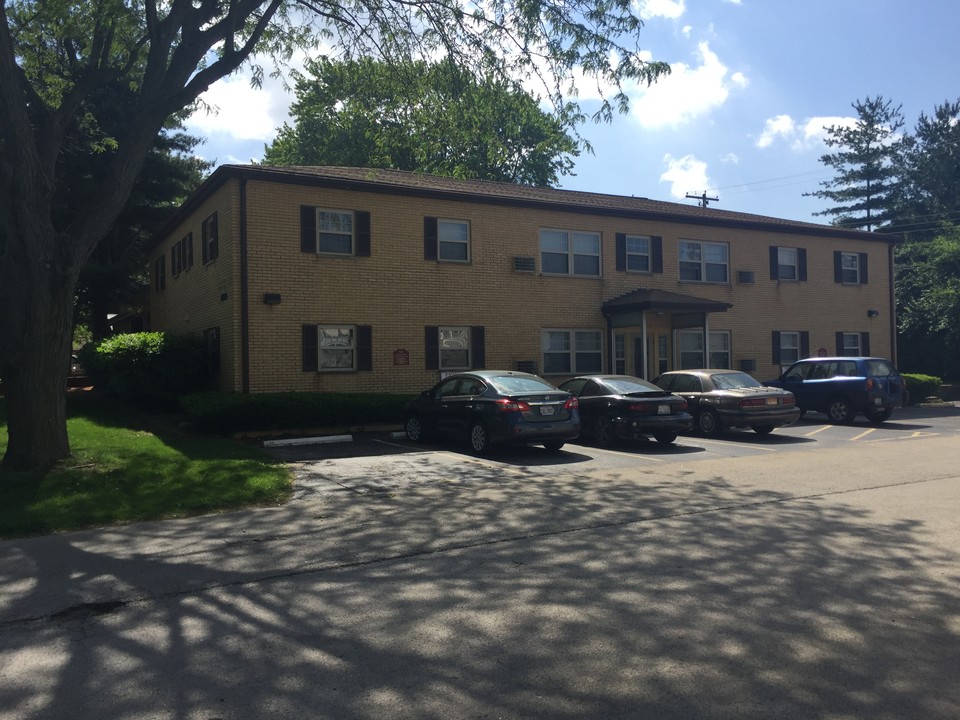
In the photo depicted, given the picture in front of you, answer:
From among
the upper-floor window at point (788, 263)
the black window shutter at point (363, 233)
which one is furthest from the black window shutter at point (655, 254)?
the black window shutter at point (363, 233)

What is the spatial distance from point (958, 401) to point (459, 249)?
22196 mm

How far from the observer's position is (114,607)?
5.57 meters

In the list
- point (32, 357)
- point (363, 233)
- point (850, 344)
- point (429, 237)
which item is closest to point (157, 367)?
point (363, 233)

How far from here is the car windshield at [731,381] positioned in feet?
55.5

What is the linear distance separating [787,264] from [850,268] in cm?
322

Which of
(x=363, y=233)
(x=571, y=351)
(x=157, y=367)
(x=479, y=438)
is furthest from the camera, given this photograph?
(x=571, y=351)

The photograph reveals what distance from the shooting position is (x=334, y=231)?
19.1m

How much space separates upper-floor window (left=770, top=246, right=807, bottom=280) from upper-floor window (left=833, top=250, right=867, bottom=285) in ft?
5.63

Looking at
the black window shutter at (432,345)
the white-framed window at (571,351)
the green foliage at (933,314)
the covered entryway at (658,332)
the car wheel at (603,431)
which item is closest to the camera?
the car wheel at (603,431)

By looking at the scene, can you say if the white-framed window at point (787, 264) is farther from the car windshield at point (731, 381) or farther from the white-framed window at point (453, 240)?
the white-framed window at point (453, 240)

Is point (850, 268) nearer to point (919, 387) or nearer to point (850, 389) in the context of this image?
point (919, 387)

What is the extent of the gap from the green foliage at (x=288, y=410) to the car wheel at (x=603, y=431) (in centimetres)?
464

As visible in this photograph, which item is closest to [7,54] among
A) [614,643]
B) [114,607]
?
[114,607]

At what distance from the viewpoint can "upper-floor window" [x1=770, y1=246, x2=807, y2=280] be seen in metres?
26.0
